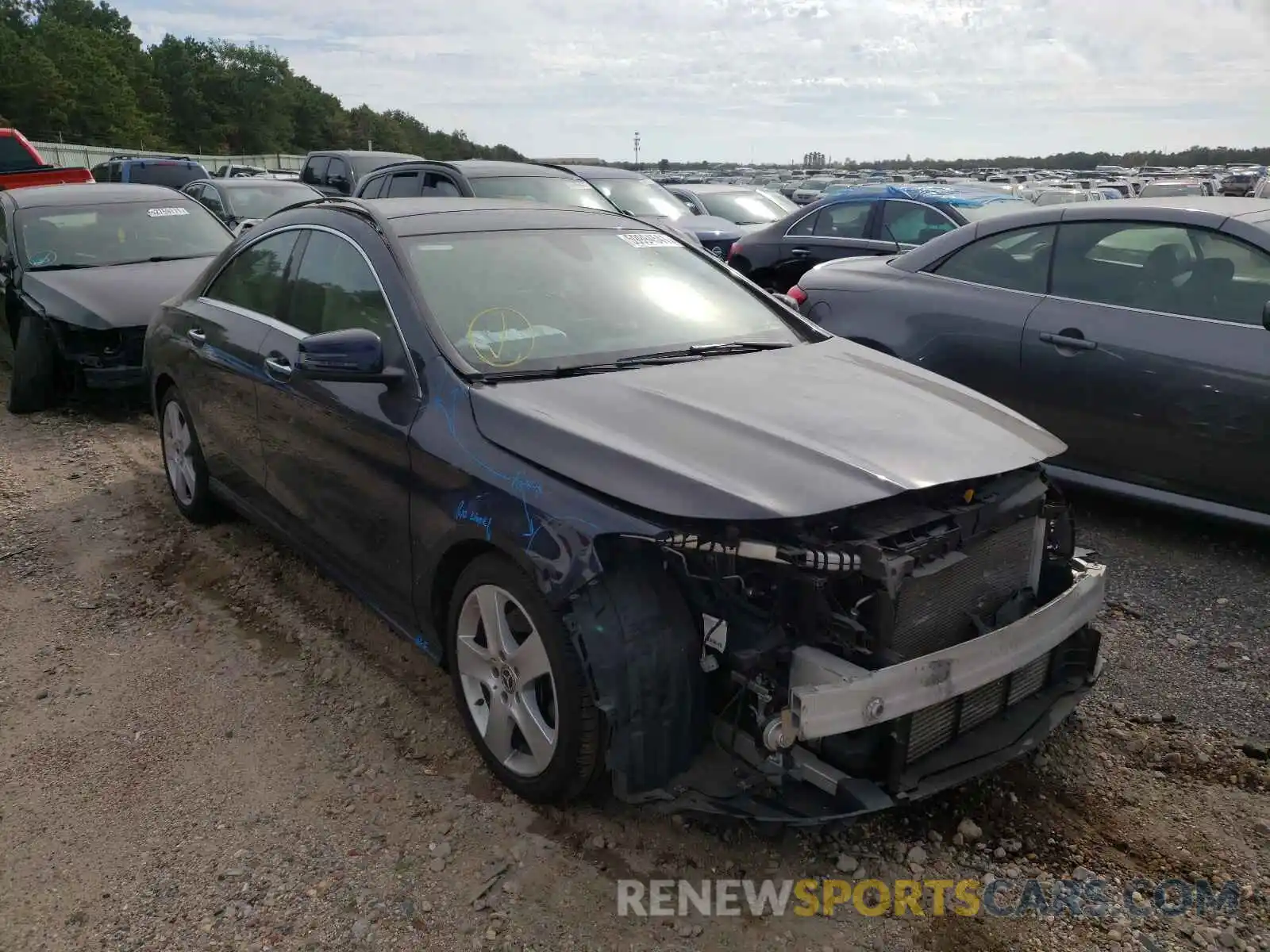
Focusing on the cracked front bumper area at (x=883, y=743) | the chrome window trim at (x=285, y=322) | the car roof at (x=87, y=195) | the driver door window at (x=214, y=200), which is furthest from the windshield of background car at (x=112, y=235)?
the cracked front bumper area at (x=883, y=743)

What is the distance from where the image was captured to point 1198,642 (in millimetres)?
3949

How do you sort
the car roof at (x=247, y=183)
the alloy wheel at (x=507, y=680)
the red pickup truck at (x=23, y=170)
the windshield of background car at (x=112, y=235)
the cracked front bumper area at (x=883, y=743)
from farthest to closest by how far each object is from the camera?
1. the red pickup truck at (x=23, y=170)
2. the car roof at (x=247, y=183)
3. the windshield of background car at (x=112, y=235)
4. the alloy wheel at (x=507, y=680)
5. the cracked front bumper area at (x=883, y=743)

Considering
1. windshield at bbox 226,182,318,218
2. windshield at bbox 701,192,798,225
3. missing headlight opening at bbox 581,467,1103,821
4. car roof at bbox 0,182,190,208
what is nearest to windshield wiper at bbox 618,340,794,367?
missing headlight opening at bbox 581,467,1103,821

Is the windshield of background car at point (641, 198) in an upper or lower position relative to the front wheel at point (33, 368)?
upper

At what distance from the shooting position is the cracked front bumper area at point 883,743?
7.99 feet

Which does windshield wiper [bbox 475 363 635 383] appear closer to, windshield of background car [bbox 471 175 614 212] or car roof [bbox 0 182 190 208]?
windshield of background car [bbox 471 175 614 212]

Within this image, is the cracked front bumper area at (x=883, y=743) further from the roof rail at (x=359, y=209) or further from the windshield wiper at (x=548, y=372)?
the roof rail at (x=359, y=209)

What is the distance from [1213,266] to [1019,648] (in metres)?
2.92

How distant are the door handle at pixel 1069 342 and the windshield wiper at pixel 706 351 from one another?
1927 mm

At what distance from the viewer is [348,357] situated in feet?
10.6

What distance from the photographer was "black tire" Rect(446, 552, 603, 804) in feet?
8.68

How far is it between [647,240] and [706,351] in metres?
0.84

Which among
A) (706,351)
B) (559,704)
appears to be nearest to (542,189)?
(706,351)

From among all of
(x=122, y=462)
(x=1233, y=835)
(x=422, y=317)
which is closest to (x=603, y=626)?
Result: (x=422, y=317)
